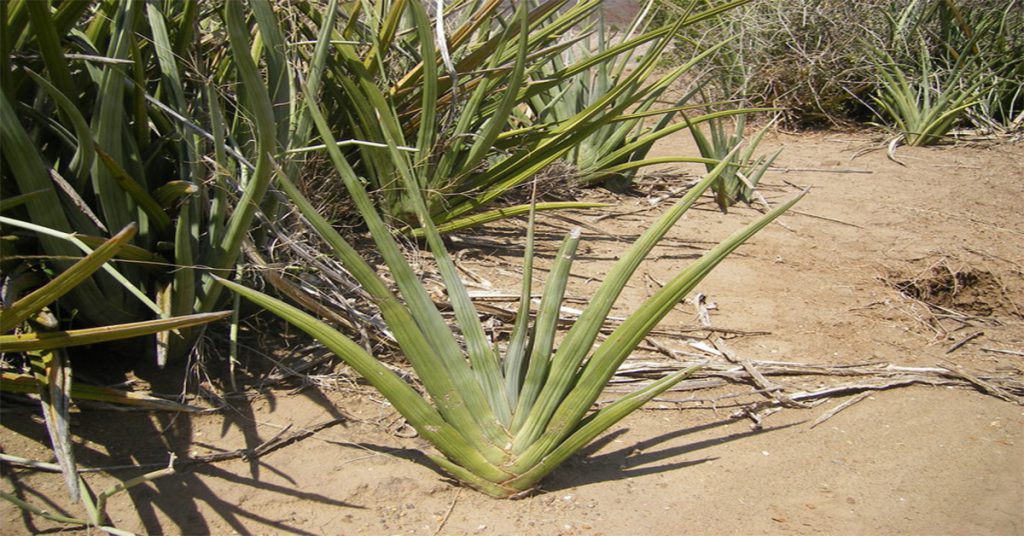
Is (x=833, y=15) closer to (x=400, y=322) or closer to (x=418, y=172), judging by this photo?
(x=418, y=172)

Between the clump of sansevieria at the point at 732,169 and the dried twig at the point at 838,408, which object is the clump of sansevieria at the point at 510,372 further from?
the clump of sansevieria at the point at 732,169

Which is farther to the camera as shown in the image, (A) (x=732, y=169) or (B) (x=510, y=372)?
(A) (x=732, y=169)

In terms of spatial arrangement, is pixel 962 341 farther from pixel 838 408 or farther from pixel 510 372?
pixel 510 372

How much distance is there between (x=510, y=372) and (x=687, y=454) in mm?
502

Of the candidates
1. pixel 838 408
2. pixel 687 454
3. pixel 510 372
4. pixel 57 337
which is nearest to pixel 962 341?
pixel 838 408

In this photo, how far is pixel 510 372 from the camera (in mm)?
1894

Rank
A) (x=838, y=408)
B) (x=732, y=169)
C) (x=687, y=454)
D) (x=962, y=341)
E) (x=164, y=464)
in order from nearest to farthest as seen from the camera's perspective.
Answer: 1. (x=164, y=464)
2. (x=687, y=454)
3. (x=838, y=408)
4. (x=962, y=341)
5. (x=732, y=169)

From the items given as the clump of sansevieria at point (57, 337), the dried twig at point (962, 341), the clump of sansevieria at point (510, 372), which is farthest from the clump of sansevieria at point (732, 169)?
the clump of sansevieria at point (57, 337)

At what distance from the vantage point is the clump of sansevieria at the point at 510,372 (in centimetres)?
175

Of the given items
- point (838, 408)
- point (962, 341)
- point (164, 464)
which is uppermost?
point (164, 464)

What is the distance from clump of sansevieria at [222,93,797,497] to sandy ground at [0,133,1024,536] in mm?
119

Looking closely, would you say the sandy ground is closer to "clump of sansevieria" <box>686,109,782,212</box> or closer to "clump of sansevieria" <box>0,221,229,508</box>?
"clump of sansevieria" <box>0,221,229,508</box>

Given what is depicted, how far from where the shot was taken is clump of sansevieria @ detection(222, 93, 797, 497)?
175 centimetres

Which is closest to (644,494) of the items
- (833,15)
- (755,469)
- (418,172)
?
(755,469)
